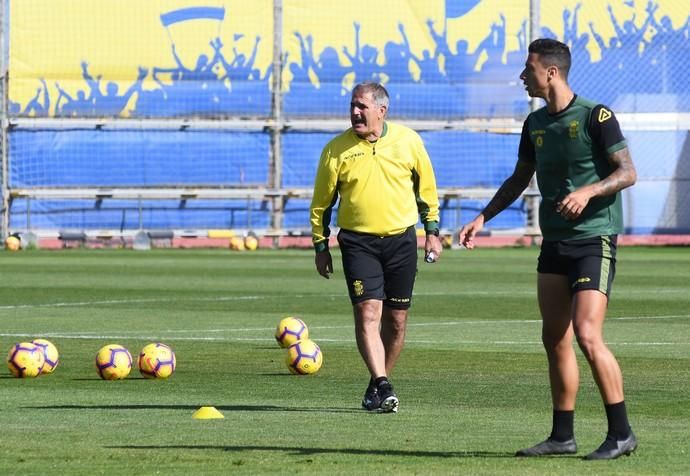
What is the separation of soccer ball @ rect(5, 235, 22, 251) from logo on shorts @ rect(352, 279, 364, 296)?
1285 inches

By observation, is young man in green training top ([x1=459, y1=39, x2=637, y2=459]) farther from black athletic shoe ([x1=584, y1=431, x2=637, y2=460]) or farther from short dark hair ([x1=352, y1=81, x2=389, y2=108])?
short dark hair ([x1=352, y1=81, x2=389, y2=108])

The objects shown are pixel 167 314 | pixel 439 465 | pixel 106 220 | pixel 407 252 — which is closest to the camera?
pixel 439 465

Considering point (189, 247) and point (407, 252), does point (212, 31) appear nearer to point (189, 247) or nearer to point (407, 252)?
point (189, 247)

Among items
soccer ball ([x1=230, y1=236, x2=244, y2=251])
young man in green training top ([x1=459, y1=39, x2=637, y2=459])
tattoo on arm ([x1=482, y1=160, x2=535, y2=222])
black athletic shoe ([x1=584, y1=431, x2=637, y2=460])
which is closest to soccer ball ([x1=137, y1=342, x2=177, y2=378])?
tattoo on arm ([x1=482, y1=160, x2=535, y2=222])

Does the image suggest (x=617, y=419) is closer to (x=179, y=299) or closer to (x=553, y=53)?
(x=553, y=53)

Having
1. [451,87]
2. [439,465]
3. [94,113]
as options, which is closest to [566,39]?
[451,87]

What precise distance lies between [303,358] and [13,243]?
100.0 feet

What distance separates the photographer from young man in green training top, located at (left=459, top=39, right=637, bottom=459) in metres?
8.41

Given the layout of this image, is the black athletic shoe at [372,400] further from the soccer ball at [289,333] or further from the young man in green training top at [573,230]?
the soccer ball at [289,333]

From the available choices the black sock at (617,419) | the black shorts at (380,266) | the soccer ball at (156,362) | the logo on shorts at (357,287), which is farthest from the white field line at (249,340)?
the black sock at (617,419)

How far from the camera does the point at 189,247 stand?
45406mm

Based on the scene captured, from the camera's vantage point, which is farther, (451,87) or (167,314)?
(451,87)

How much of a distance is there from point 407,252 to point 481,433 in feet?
6.90

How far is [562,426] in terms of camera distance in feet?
28.2
